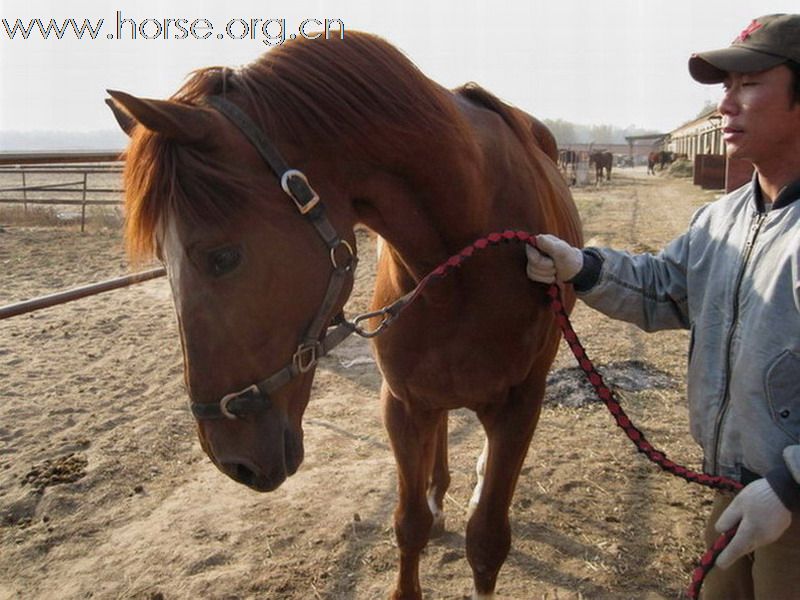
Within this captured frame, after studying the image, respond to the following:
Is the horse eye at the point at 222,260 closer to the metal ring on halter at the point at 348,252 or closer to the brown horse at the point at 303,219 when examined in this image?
the brown horse at the point at 303,219

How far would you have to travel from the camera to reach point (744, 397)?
4.93 feet

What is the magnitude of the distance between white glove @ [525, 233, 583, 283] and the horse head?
62 centimetres

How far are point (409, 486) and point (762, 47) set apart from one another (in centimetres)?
180

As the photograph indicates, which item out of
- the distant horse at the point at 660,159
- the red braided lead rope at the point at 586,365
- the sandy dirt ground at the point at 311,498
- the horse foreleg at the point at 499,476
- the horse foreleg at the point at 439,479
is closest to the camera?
the red braided lead rope at the point at 586,365

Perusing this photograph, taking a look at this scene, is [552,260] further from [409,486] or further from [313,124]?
[409,486]

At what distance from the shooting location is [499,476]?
2275 millimetres

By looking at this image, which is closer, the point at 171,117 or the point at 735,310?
the point at 171,117

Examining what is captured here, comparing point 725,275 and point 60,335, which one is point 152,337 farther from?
point 725,275

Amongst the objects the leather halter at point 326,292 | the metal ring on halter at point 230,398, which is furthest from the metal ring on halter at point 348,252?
the metal ring on halter at point 230,398

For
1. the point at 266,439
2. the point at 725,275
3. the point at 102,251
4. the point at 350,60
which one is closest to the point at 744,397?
the point at 725,275

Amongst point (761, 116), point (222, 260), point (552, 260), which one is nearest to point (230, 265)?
point (222, 260)

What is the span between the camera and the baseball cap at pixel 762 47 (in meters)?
1.39

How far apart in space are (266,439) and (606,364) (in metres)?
3.89

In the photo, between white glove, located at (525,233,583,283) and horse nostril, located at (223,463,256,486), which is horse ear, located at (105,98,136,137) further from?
white glove, located at (525,233,583,283)
